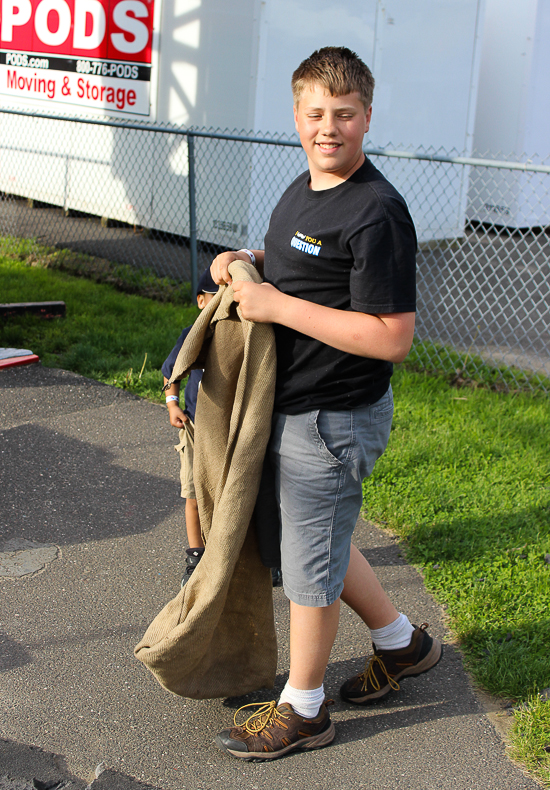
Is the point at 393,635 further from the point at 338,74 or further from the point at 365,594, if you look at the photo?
the point at 338,74

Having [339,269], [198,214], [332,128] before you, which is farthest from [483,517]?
[198,214]

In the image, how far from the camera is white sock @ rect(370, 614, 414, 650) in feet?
8.00

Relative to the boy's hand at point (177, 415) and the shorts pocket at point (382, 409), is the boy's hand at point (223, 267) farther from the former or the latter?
the boy's hand at point (177, 415)

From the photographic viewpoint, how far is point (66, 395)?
16.0ft

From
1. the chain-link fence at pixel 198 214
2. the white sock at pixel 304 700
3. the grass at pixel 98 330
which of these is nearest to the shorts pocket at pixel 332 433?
the white sock at pixel 304 700

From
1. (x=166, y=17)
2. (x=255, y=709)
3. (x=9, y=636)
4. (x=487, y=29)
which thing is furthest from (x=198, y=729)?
(x=487, y=29)

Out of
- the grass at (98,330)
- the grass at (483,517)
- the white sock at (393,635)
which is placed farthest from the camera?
the grass at (98,330)

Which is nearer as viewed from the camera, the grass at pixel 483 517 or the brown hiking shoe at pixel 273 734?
the brown hiking shoe at pixel 273 734

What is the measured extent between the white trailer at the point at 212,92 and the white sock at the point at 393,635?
6.17 metres

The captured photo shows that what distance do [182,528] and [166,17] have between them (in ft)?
23.8

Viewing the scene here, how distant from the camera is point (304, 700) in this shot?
2197 mm

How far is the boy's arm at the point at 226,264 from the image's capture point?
2.14 metres

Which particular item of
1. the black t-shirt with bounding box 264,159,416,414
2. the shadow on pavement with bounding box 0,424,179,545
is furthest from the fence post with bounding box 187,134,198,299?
→ the black t-shirt with bounding box 264,159,416,414

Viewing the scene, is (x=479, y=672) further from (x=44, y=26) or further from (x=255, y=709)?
(x=44, y=26)
